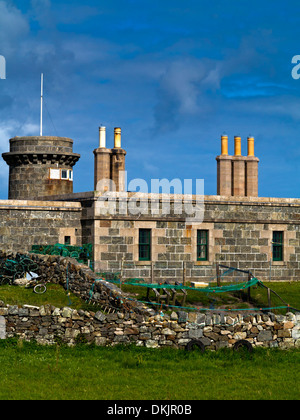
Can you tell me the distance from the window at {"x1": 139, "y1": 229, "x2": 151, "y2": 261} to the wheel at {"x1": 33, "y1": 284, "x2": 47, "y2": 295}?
7982mm

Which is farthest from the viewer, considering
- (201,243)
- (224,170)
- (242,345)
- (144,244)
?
(224,170)

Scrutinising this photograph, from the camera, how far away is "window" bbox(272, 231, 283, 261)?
33456mm

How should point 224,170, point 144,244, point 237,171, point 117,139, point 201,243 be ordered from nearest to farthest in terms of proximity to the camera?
point 144,244 < point 201,243 < point 117,139 < point 224,170 < point 237,171

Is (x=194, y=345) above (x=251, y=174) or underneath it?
underneath

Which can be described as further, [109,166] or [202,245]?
[109,166]

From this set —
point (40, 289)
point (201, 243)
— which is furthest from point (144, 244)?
point (40, 289)

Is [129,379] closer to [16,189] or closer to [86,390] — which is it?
[86,390]

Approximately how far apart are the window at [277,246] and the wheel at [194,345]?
1504 centimetres

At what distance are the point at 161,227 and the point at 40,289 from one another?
911 centimetres

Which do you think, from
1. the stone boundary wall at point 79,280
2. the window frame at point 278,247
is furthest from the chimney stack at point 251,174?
the stone boundary wall at point 79,280

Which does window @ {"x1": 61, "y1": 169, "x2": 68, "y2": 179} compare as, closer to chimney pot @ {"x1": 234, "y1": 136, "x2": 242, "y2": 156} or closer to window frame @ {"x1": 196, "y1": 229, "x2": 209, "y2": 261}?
chimney pot @ {"x1": 234, "y1": 136, "x2": 242, "y2": 156}

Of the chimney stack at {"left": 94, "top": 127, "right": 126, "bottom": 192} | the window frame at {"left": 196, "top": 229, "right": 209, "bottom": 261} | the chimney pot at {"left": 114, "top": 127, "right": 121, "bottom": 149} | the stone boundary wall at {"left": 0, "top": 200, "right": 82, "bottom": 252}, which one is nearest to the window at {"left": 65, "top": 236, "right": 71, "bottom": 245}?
the stone boundary wall at {"left": 0, "top": 200, "right": 82, "bottom": 252}

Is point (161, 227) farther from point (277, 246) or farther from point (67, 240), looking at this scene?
point (277, 246)

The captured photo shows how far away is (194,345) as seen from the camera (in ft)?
63.3
